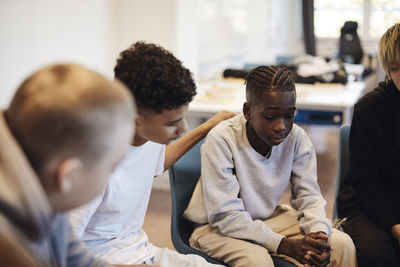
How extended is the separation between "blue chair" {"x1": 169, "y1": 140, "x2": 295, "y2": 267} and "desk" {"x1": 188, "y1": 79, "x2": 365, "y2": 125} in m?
1.26

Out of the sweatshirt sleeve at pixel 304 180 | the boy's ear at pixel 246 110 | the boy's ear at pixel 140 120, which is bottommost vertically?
the sweatshirt sleeve at pixel 304 180

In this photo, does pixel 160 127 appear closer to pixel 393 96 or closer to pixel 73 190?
pixel 73 190

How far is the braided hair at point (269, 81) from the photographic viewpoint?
141cm

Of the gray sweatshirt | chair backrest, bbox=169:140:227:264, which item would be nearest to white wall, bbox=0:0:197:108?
chair backrest, bbox=169:140:227:264

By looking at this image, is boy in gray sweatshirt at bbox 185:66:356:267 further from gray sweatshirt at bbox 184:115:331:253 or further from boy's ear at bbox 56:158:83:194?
boy's ear at bbox 56:158:83:194

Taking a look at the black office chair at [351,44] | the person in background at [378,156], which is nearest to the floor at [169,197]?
the person in background at [378,156]

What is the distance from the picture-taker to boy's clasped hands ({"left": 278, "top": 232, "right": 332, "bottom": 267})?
1.34 metres

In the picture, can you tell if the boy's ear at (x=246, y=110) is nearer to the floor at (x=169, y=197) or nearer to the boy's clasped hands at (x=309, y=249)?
the boy's clasped hands at (x=309, y=249)

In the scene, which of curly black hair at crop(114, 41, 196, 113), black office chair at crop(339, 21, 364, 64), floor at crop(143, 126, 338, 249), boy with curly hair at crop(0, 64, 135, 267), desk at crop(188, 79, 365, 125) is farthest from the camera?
black office chair at crop(339, 21, 364, 64)

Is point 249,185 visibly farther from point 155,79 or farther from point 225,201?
point 155,79

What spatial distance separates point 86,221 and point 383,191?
1.01 m

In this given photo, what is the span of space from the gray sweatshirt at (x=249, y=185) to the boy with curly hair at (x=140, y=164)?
18cm

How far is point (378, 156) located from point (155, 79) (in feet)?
2.91

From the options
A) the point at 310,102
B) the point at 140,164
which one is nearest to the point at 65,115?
the point at 140,164
